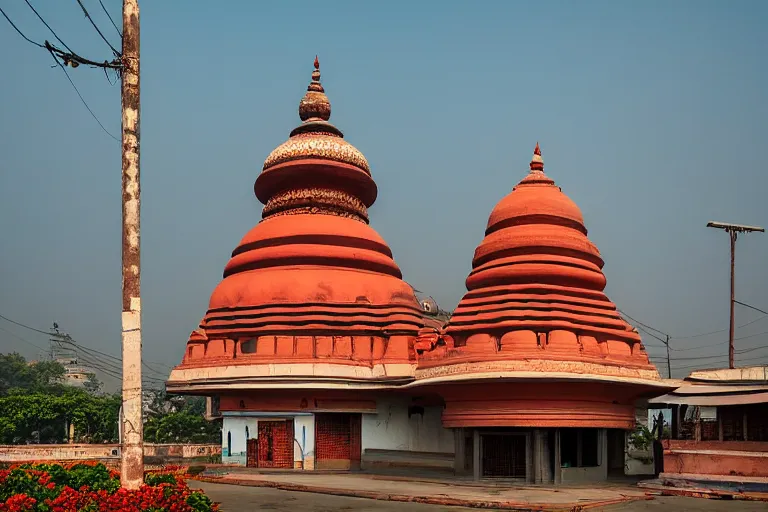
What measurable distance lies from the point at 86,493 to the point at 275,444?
14927 mm

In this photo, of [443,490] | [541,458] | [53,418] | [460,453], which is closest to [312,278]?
[460,453]

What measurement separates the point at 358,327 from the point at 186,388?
19.5 feet

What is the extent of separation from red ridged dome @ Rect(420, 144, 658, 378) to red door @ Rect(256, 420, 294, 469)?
18.2ft

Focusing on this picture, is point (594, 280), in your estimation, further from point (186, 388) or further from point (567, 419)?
point (186, 388)

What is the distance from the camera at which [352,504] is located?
17.4 m

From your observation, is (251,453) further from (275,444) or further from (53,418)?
(53,418)

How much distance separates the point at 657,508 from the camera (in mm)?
17250

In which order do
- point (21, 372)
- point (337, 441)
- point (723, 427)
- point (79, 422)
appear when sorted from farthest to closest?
point (21, 372) < point (79, 422) < point (337, 441) < point (723, 427)

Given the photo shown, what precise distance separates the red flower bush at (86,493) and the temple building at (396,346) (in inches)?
410

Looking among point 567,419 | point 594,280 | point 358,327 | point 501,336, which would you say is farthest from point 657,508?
point 358,327

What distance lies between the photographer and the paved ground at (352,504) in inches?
654

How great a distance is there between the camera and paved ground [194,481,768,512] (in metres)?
16.6

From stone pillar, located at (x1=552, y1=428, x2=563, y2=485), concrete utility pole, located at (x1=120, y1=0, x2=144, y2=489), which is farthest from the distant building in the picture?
concrete utility pole, located at (x1=120, y1=0, x2=144, y2=489)

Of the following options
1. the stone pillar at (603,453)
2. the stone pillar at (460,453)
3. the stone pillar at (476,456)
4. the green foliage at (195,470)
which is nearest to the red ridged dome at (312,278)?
the green foliage at (195,470)
